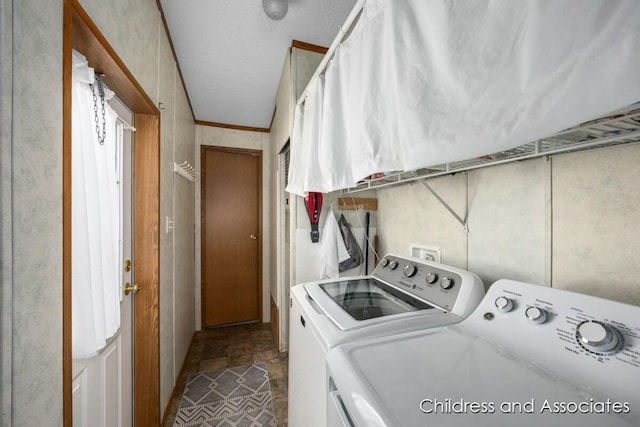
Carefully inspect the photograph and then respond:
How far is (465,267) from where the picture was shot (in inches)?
46.8

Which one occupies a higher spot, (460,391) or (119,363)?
(460,391)

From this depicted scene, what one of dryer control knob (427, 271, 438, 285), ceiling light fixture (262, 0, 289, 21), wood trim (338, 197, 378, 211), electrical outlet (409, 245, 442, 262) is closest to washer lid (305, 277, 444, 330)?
dryer control knob (427, 271, 438, 285)

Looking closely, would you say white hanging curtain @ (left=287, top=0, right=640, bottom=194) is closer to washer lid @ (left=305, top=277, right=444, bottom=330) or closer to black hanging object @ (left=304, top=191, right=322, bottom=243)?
washer lid @ (left=305, top=277, right=444, bottom=330)

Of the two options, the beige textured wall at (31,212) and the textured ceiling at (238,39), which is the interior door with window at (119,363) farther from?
the textured ceiling at (238,39)

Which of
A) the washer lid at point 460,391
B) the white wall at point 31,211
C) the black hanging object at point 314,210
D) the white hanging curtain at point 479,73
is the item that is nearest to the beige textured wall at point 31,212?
the white wall at point 31,211

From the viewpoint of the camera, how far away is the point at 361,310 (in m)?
1.06

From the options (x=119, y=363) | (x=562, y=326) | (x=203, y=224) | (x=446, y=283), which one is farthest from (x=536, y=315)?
(x=203, y=224)

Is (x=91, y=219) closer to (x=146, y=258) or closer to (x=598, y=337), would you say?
(x=146, y=258)

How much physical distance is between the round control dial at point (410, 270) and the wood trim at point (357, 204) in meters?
0.79

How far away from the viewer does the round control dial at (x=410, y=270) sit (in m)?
1.20

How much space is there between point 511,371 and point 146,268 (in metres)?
1.75

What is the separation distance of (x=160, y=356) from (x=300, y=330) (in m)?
1.08

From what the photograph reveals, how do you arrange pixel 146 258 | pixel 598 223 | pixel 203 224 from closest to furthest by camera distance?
pixel 598 223
pixel 146 258
pixel 203 224

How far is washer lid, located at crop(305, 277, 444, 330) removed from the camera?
91cm
